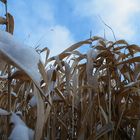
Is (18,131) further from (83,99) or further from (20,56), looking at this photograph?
(83,99)

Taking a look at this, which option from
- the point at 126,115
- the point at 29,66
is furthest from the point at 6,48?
the point at 126,115

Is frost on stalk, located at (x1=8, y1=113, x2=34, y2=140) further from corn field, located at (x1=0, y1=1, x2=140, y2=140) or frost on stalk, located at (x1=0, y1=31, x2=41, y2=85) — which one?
frost on stalk, located at (x1=0, y1=31, x2=41, y2=85)

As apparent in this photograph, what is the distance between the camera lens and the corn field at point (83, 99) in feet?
2.81

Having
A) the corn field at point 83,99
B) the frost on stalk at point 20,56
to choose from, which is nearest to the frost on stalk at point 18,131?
the corn field at point 83,99

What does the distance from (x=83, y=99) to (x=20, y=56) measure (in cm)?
52

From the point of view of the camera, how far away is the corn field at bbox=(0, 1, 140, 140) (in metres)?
0.86

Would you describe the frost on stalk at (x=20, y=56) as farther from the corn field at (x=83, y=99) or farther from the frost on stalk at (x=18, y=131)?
the frost on stalk at (x=18, y=131)

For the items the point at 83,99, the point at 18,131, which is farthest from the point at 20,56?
the point at 83,99

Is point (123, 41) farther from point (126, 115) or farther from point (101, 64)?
point (126, 115)

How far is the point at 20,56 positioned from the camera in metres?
0.70

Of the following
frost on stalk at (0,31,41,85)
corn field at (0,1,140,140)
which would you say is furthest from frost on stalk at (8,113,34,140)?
frost on stalk at (0,31,41,85)

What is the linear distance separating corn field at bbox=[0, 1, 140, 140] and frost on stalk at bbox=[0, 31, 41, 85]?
24 mm

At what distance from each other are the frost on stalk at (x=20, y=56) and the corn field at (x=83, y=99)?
0.08 feet

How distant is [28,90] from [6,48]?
0.73 meters
